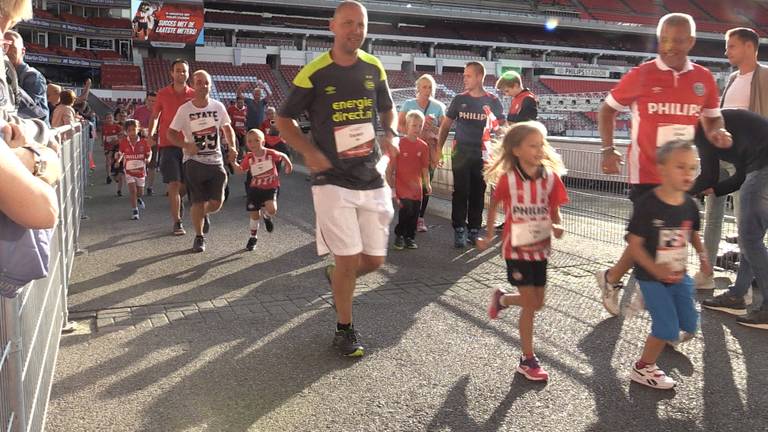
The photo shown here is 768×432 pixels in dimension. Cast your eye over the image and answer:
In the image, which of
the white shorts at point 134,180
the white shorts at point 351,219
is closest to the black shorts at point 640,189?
the white shorts at point 351,219

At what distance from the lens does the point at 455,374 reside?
12.0 ft

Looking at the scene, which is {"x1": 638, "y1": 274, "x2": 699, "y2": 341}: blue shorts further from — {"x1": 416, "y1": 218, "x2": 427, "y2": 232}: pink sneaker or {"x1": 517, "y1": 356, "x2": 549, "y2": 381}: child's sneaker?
{"x1": 416, "y1": 218, "x2": 427, "y2": 232}: pink sneaker

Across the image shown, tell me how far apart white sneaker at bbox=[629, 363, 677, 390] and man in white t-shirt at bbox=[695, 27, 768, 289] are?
175cm

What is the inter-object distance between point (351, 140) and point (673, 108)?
2.15 metres

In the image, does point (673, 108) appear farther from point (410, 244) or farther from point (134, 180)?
point (134, 180)

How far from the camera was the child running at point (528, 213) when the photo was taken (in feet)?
12.0

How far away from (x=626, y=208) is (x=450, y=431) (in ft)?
15.1

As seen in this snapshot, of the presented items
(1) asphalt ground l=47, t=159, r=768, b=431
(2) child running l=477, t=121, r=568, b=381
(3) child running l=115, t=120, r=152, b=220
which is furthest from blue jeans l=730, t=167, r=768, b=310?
(3) child running l=115, t=120, r=152, b=220

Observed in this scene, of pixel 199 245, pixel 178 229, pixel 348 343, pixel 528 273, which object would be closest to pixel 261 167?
pixel 199 245

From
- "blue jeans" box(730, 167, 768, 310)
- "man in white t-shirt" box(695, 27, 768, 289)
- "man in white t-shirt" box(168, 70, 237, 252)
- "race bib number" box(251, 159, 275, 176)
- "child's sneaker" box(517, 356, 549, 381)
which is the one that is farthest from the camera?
"race bib number" box(251, 159, 275, 176)

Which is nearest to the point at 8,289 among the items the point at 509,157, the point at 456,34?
the point at 509,157

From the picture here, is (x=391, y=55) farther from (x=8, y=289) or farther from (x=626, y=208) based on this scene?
(x=8, y=289)

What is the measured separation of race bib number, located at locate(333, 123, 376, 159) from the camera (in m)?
3.97

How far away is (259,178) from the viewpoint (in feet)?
24.7
